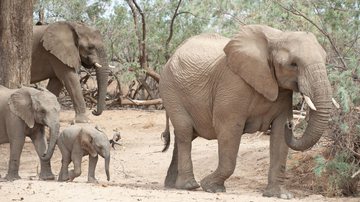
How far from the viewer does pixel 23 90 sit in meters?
11.0

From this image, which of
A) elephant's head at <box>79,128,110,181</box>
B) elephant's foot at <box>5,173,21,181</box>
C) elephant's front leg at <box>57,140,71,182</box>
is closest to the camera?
elephant's head at <box>79,128,110,181</box>

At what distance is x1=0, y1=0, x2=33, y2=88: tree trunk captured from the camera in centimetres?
1318

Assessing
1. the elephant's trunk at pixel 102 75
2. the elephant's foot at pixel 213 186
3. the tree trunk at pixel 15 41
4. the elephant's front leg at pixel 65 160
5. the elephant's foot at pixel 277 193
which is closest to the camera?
the elephant's foot at pixel 277 193

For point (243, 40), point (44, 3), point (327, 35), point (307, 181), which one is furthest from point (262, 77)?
point (44, 3)

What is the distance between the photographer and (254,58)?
9.55 metres

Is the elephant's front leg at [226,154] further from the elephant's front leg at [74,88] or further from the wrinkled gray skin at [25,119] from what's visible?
the elephant's front leg at [74,88]

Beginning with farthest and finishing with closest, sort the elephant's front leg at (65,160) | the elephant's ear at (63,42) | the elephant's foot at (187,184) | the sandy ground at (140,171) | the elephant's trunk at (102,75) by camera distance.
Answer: the elephant's trunk at (102,75) → the elephant's ear at (63,42) → the elephant's front leg at (65,160) → the elephant's foot at (187,184) → the sandy ground at (140,171)

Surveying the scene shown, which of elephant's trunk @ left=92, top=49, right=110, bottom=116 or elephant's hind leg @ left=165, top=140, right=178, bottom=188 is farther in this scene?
elephant's trunk @ left=92, top=49, right=110, bottom=116

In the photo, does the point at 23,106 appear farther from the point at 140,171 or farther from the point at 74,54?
the point at 74,54

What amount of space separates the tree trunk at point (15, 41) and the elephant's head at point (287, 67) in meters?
4.60

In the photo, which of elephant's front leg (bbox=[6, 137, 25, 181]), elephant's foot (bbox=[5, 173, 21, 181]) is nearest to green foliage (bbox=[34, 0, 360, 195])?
elephant's front leg (bbox=[6, 137, 25, 181])

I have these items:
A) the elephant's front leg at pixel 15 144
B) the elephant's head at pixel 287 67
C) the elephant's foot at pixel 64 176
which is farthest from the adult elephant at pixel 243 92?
the elephant's front leg at pixel 15 144

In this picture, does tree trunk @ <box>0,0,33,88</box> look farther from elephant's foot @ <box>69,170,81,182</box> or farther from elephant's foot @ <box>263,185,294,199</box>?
elephant's foot @ <box>263,185,294,199</box>

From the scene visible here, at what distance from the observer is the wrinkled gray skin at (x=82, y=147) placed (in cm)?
1048
